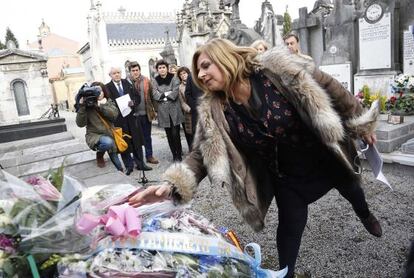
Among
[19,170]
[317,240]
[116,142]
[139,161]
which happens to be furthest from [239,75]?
[19,170]

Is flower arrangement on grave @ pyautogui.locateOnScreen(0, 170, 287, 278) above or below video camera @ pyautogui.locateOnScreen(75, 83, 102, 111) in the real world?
below

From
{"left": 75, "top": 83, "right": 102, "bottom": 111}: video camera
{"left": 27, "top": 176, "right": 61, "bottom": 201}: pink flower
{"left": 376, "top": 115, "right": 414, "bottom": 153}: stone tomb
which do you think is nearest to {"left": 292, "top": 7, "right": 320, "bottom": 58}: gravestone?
{"left": 376, "top": 115, "right": 414, "bottom": 153}: stone tomb

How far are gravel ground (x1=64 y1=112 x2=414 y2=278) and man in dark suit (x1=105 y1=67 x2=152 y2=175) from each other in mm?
2019

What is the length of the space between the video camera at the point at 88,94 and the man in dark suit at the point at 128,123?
560 mm

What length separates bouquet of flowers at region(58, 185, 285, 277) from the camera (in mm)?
1445

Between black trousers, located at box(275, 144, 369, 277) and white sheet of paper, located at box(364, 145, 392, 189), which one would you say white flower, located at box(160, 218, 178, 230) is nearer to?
black trousers, located at box(275, 144, 369, 277)

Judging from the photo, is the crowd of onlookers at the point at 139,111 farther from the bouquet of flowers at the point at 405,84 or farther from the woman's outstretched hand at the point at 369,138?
the bouquet of flowers at the point at 405,84

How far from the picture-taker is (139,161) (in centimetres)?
636

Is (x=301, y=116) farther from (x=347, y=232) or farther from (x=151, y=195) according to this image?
(x=347, y=232)

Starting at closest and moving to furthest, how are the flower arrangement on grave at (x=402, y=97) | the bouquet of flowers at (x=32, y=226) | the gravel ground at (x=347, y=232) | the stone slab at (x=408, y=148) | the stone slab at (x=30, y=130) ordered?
the bouquet of flowers at (x=32, y=226), the gravel ground at (x=347, y=232), the stone slab at (x=408, y=148), the flower arrangement on grave at (x=402, y=97), the stone slab at (x=30, y=130)

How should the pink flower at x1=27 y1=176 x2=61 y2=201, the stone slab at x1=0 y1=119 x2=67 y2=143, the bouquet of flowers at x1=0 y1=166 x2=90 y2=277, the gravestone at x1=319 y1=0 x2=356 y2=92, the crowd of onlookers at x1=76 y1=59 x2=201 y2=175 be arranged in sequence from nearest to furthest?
1. the bouquet of flowers at x1=0 y1=166 x2=90 y2=277
2. the pink flower at x1=27 y1=176 x2=61 y2=201
3. the crowd of onlookers at x1=76 y1=59 x2=201 y2=175
4. the gravestone at x1=319 y1=0 x2=356 y2=92
5. the stone slab at x1=0 y1=119 x2=67 y2=143

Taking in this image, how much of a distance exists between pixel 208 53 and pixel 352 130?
3.61 ft

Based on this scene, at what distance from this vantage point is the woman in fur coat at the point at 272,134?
2150mm

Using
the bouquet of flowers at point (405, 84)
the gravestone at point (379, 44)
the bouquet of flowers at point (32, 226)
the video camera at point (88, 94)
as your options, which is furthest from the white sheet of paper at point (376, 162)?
the gravestone at point (379, 44)
